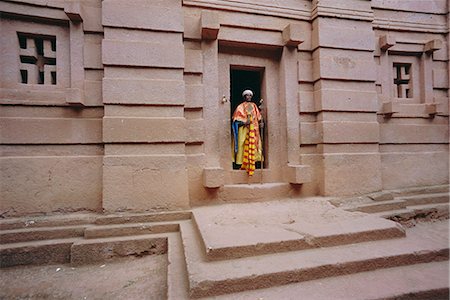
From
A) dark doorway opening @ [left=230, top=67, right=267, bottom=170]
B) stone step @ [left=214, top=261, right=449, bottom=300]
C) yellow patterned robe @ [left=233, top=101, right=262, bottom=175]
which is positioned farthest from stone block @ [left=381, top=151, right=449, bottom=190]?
dark doorway opening @ [left=230, top=67, right=267, bottom=170]

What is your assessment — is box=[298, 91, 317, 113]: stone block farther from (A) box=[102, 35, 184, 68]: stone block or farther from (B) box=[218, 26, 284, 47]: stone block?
(A) box=[102, 35, 184, 68]: stone block

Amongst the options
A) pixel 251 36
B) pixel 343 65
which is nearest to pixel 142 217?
pixel 251 36

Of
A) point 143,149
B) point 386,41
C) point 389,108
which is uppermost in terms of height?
point 386,41

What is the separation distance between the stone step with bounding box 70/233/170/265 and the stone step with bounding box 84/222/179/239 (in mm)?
80

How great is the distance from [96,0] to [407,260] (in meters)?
6.13

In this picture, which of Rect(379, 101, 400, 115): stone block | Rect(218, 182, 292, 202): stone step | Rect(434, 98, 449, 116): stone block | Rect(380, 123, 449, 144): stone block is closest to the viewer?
Rect(218, 182, 292, 202): stone step

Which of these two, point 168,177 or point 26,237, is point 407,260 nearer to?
point 168,177

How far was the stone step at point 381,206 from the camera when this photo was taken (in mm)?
4516

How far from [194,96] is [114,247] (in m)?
2.86

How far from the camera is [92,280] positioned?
319 cm

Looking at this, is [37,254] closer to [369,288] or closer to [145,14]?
[145,14]

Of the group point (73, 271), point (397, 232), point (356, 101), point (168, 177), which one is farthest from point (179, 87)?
point (397, 232)

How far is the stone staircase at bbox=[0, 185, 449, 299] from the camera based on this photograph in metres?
2.45

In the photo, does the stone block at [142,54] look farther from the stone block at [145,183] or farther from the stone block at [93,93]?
the stone block at [145,183]
